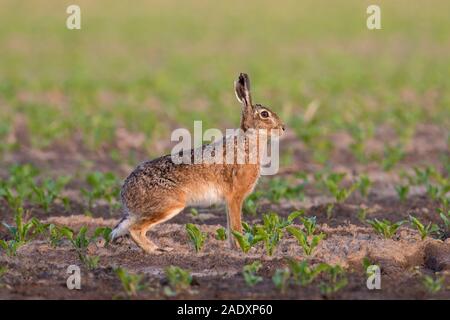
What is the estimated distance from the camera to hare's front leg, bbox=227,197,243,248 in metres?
9.77

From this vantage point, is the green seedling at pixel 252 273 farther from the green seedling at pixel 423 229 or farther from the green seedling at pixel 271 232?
the green seedling at pixel 423 229

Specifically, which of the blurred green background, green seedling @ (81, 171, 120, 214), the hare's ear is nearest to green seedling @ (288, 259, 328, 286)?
the hare's ear

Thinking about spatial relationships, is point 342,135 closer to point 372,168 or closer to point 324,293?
point 372,168

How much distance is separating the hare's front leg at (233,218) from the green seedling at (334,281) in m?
1.47

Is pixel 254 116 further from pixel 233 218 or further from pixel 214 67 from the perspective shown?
pixel 214 67

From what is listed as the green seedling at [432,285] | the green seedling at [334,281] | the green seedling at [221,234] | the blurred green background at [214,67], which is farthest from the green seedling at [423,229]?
the blurred green background at [214,67]

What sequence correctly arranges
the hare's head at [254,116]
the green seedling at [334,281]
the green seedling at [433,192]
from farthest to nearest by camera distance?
the green seedling at [433,192], the hare's head at [254,116], the green seedling at [334,281]

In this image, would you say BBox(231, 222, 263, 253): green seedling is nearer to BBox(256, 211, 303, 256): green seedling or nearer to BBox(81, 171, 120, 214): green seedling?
BBox(256, 211, 303, 256): green seedling

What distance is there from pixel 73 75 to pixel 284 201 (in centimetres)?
1451

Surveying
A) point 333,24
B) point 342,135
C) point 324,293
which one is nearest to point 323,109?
point 342,135

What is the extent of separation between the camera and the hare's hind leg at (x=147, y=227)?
9.52 meters

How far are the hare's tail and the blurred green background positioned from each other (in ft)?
21.9

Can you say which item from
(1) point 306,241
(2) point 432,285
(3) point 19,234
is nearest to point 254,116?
(1) point 306,241

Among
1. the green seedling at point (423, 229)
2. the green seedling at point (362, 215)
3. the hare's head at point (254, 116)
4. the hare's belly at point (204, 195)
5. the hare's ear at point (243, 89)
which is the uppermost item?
the hare's ear at point (243, 89)
